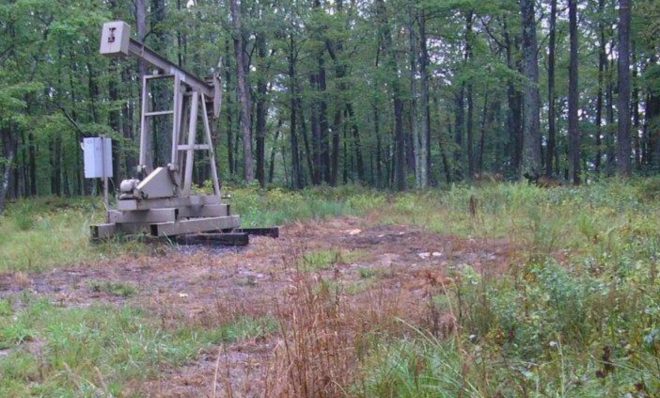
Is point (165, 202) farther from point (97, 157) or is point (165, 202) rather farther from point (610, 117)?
point (610, 117)

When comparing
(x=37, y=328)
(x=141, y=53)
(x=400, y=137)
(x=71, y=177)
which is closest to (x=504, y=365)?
(x=37, y=328)

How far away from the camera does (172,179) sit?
10.6 m

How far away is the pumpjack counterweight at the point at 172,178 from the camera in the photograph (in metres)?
9.81

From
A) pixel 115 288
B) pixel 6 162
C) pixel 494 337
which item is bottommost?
pixel 115 288

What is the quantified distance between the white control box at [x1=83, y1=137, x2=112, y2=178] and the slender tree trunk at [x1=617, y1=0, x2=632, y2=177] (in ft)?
49.2

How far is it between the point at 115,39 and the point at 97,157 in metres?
2.02

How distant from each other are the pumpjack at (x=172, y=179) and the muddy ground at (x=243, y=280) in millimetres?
854

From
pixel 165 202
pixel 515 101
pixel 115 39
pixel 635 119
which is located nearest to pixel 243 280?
pixel 165 202

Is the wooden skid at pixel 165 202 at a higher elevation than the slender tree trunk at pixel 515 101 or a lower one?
lower

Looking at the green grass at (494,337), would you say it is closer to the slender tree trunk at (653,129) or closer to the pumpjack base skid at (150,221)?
the pumpjack base skid at (150,221)

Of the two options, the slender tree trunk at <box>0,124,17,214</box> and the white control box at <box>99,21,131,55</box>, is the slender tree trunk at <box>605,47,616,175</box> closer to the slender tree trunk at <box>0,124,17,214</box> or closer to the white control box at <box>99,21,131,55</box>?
the slender tree trunk at <box>0,124,17,214</box>

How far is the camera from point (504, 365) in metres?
2.83

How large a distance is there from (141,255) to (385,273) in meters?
3.94

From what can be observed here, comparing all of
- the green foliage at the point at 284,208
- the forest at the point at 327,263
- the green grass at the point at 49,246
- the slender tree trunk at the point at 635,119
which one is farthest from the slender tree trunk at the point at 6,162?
the slender tree trunk at the point at 635,119
